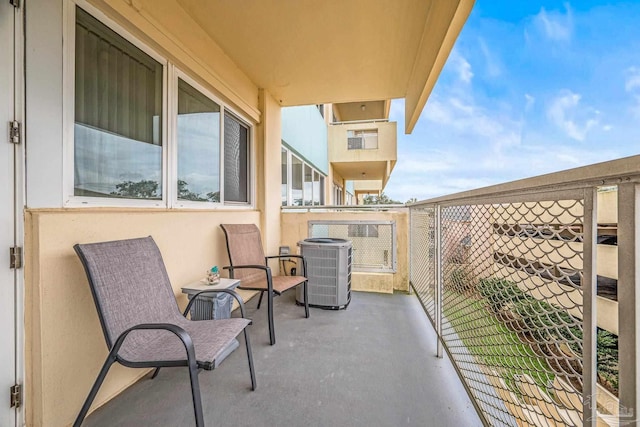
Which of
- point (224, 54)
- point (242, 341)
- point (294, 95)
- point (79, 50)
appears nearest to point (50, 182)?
point (79, 50)

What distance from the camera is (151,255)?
5.62 ft

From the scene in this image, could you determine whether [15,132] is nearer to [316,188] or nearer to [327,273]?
[327,273]

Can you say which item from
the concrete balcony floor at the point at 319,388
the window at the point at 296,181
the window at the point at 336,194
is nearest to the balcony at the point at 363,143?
the window at the point at 336,194

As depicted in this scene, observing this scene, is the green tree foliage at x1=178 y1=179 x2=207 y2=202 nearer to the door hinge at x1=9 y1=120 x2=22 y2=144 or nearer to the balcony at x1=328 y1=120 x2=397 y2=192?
the door hinge at x1=9 y1=120 x2=22 y2=144

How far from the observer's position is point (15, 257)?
123 cm

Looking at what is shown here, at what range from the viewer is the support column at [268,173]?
3688 mm

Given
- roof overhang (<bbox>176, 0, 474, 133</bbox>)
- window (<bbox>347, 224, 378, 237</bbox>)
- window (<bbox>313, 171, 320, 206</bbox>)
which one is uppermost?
roof overhang (<bbox>176, 0, 474, 133</bbox>)

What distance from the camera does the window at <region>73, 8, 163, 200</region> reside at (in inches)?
59.5

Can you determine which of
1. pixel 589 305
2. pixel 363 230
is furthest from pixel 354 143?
pixel 589 305

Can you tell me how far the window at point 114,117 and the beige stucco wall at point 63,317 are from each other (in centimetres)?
20

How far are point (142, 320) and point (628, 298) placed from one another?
6.30 ft

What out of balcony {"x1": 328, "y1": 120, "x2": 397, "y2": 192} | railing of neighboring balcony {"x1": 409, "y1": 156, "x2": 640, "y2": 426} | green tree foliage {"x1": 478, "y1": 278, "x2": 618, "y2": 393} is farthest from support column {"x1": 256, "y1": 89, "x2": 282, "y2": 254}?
balcony {"x1": 328, "y1": 120, "x2": 397, "y2": 192}

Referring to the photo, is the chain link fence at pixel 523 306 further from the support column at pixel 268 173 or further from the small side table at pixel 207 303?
the support column at pixel 268 173

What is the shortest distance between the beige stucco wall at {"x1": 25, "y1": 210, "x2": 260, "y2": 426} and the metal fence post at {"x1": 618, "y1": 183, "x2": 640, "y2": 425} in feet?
6.77
